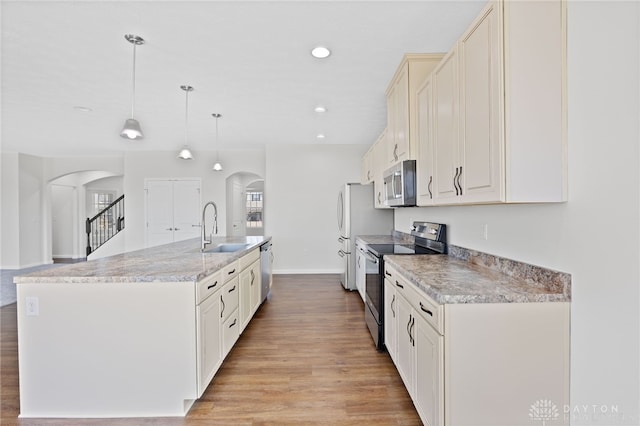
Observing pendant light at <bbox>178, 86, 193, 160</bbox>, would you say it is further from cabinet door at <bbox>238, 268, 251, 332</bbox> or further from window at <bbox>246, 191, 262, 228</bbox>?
window at <bbox>246, 191, 262, 228</bbox>

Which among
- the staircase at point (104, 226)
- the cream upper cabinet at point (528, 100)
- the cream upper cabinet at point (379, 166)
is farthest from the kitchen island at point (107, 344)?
the staircase at point (104, 226)

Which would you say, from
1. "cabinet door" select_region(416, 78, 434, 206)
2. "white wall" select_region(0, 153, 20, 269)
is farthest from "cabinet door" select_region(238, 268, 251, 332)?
"white wall" select_region(0, 153, 20, 269)

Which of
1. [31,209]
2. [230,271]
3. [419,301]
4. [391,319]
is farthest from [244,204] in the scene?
[419,301]

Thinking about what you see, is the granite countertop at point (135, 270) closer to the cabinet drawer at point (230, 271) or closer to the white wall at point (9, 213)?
the cabinet drawer at point (230, 271)

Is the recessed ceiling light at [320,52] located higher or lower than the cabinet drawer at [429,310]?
higher

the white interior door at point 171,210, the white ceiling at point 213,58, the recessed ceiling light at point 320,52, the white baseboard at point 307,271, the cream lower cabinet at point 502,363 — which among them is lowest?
the white baseboard at point 307,271

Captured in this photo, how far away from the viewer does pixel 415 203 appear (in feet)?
8.91

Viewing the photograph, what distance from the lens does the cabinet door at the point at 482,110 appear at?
150 centimetres

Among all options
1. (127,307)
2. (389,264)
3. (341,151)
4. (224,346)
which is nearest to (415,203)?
(389,264)

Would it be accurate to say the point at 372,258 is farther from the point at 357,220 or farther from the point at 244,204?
the point at 244,204

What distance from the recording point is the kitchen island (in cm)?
190

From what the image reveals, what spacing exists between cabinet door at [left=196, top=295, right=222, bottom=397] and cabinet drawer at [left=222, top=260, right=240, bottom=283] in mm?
214

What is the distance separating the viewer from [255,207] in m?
10.7

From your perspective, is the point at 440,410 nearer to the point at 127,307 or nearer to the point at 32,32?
the point at 127,307
